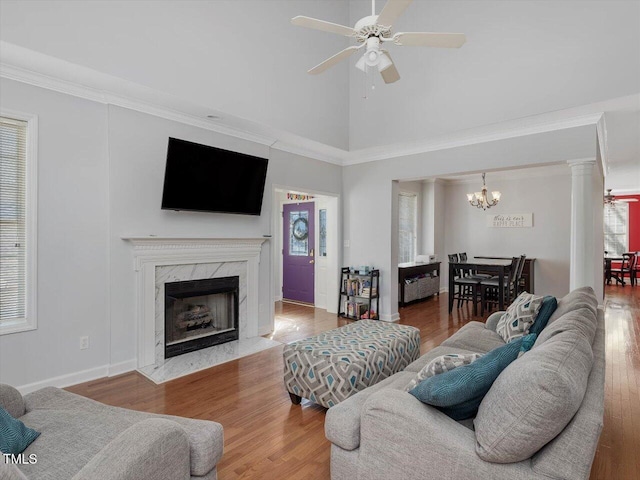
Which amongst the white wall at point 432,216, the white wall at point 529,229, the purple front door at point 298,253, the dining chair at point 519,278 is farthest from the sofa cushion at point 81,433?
the white wall at point 529,229

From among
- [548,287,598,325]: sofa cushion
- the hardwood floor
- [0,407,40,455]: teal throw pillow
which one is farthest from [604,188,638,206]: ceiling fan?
[0,407,40,455]: teal throw pillow

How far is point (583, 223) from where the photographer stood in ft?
13.8

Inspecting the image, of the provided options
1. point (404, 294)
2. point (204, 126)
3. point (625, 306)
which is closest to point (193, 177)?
point (204, 126)

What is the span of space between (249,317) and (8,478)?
396 cm

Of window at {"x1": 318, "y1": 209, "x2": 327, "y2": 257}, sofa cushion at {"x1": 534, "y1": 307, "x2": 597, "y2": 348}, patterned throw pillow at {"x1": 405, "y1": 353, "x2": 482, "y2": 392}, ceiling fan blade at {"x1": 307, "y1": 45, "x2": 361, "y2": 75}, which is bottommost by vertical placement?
patterned throw pillow at {"x1": 405, "y1": 353, "x2": 482, "y2": 392}

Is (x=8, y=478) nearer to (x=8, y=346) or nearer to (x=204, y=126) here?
(x=8, y=346)

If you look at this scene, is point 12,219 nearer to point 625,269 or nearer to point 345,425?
point 345,425

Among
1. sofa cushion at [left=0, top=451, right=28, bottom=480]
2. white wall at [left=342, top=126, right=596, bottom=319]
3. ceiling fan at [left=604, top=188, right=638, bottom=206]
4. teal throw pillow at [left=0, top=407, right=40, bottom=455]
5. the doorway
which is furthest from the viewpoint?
ceiling fan at [left=604, top=188, right=638, bottom=206]

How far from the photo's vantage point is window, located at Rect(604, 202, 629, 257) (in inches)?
432

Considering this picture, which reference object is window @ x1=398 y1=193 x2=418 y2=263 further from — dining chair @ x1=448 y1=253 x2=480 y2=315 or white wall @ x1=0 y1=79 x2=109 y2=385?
white wall @ x1=0 y1=79 x2=109 y2=385

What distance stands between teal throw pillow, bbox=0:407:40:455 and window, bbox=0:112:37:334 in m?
1.93

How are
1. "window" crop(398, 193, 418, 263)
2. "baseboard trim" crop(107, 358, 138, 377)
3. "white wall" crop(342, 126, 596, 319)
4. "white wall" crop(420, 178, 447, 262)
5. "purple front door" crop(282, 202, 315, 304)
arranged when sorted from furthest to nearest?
"white wall" crop(420, 178, 447, 262)
"window" crop(398, 193, 418, 263)
"purple front door" crop(282, 202, 315, 304)
"white wall" crop(342, 126, 596, 319)
"baseboard trim" crop(107, 358, 138, 377)

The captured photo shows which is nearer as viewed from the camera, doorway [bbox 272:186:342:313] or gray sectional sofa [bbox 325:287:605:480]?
gray sectional sofa [bbox 325:287:605:480]

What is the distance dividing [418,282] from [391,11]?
19.1ft
